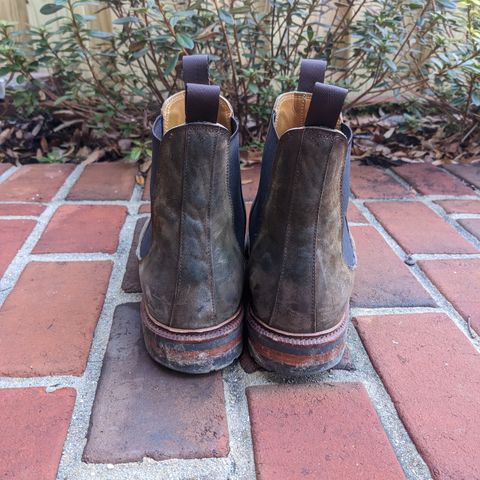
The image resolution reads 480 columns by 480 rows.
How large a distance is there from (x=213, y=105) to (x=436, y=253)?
764 millimetres

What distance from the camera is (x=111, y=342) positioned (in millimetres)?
806

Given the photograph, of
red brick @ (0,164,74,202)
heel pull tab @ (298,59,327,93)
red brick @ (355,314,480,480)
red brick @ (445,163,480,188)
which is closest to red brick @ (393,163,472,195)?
red brick @ (445,163,480,188)

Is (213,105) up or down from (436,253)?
up

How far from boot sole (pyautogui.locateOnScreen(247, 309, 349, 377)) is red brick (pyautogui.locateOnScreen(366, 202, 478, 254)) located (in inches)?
19.9

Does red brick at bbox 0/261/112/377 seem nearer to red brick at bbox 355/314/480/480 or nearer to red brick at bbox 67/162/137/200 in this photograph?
red brick at bbox 67/162/137/200

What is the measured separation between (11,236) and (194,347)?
0.70 meters

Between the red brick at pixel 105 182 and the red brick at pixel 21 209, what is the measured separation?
0.10 meters

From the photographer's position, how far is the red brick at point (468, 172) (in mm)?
1535

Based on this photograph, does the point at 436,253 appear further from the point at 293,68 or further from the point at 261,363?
the point at 293,68

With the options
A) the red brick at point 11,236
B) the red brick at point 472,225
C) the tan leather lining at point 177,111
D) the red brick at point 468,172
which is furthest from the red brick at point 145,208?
the red brick at point 468,172

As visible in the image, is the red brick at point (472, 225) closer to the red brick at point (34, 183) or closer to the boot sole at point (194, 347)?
the boot sole at point (194, 347)

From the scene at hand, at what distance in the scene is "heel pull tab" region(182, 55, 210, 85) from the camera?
2.33ft

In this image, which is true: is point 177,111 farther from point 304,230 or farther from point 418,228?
point 418,228

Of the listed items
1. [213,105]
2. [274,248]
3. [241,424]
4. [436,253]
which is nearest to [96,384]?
[241,424]
